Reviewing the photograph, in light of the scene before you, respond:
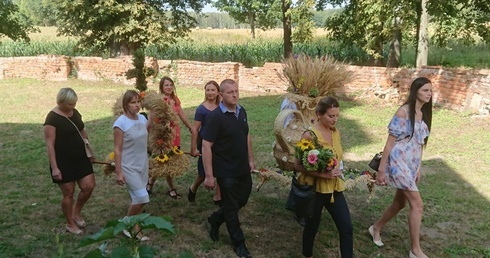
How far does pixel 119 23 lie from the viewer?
2211 cm

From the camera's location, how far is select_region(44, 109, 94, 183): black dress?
4492 mm

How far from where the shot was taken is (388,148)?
4.27m

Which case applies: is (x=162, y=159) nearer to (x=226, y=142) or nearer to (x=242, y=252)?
(x=226, y=142)

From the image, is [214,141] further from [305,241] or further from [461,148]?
[461,148]

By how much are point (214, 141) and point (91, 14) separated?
64.8 feet

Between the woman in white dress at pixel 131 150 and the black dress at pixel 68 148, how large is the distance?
0.49 meters

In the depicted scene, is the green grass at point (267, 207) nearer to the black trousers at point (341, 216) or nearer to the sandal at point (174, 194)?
the sandal at point (174, 194)

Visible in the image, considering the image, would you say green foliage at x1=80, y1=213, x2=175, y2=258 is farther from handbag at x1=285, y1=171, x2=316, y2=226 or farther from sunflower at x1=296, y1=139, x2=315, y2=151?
handbag at x1=285, y1=171, x2=316, y2=226

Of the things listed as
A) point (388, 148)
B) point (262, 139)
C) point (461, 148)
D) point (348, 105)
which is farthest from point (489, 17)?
point (388, 148)

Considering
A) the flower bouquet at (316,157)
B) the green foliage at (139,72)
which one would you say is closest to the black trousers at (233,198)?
the flower bouquet at (316,157)

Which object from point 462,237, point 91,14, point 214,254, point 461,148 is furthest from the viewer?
point 91,14

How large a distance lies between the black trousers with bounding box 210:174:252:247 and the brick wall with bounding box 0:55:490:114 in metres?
5.35

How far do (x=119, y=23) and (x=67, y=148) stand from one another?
18.8 m

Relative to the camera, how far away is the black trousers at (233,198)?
4.28m
